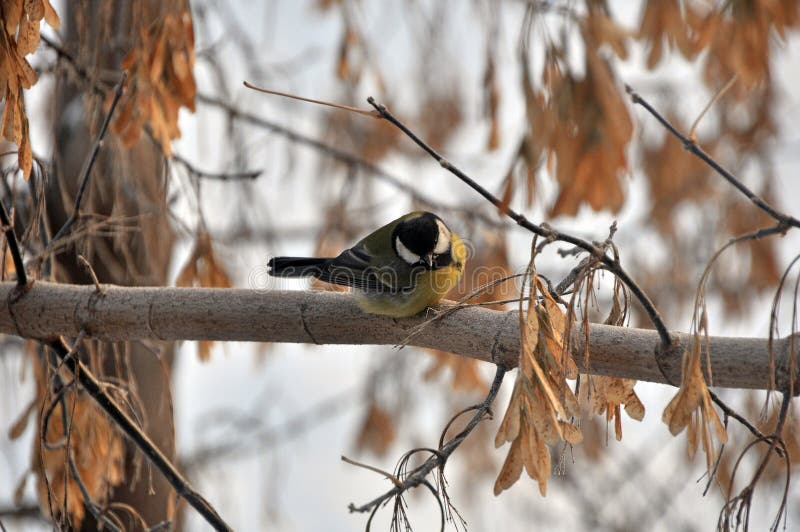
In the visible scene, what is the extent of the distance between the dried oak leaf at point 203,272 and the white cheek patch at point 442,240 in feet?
2.51

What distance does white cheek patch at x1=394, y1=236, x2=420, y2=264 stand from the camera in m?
2.75

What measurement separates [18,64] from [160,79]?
0.61 metres

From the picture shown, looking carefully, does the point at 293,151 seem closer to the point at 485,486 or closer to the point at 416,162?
the point at 416,162

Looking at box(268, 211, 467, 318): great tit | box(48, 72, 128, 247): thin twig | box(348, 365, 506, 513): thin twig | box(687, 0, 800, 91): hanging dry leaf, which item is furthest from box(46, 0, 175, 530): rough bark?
box(687, 0, 800, 91): hanging dry leaf

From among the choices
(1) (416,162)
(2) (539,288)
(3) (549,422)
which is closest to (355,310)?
(2) (539,288)

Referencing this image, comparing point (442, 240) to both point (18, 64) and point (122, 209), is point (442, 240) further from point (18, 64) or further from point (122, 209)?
point (18, 64)

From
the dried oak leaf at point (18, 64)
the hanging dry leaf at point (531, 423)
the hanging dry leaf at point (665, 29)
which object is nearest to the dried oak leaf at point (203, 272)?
the dried oak leaf at point (18, 64)

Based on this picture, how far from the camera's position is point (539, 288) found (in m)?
1.43

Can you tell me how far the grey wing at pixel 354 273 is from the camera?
2.44 meters

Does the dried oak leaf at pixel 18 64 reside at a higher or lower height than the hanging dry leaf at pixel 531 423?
higher

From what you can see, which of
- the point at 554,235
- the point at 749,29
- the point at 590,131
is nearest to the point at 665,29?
the point at 749,29

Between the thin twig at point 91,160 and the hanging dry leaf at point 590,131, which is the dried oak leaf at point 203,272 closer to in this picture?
the thin twig at point 91,160

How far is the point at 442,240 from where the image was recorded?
2.85m

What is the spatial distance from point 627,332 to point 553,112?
0.84 metres
